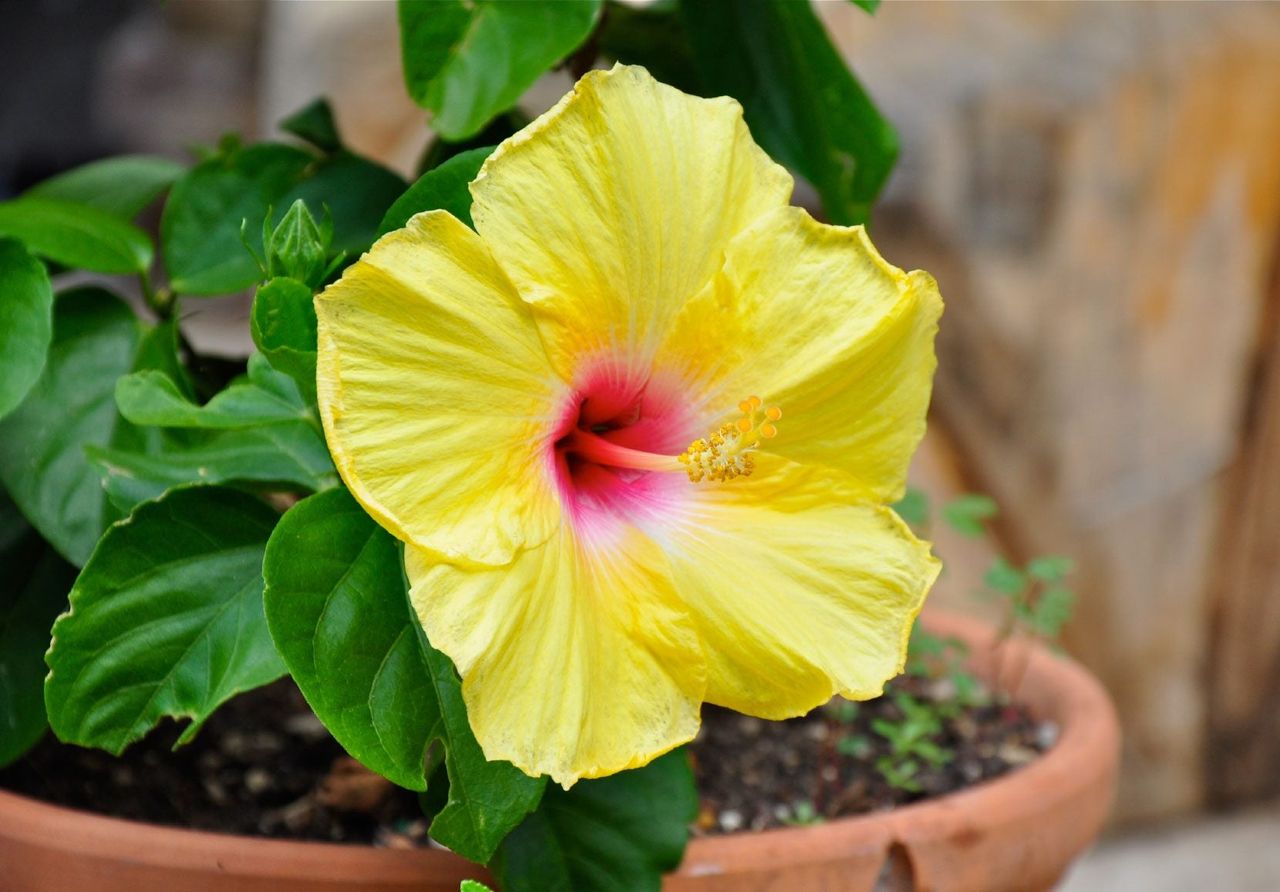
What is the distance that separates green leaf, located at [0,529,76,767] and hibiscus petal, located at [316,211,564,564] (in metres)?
0.36

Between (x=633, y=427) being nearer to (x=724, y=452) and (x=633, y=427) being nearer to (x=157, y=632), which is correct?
(x=724, y=452)

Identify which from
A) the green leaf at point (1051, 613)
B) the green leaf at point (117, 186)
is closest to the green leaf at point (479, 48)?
the green leaf at point (117, 186)

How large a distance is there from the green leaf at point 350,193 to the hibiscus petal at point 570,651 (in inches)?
13.1

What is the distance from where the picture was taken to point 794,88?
830 millimetres

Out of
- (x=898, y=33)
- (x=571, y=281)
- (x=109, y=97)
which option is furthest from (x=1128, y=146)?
(x=109, y=97)

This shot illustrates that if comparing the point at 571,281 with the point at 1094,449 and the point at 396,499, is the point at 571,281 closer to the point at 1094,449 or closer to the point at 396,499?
the point at 396,499

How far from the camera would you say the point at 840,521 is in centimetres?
60

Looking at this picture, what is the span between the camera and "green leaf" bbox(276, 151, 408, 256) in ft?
2.66

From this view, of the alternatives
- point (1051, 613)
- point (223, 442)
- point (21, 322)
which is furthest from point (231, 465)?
point (1051, 613)

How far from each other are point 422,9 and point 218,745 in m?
0.51

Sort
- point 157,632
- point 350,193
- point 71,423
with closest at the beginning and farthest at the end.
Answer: point 157,632 → point 71,423 → point 350,193

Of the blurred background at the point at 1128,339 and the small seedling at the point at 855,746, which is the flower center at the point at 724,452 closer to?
the small seedling at the point at 855,746

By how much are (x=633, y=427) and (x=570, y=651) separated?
140mm

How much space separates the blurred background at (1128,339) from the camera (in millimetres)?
1781
